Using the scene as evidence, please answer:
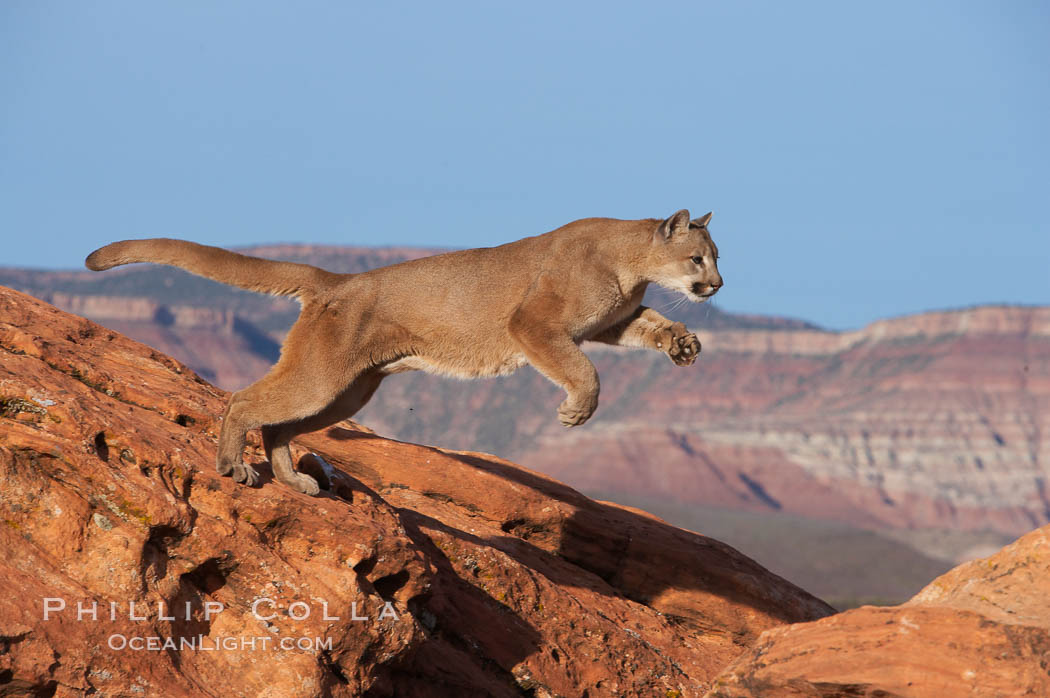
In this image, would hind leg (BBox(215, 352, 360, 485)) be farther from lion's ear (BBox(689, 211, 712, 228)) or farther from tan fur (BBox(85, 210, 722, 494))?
lion's ear (BBox(689, 211, 712, 228))

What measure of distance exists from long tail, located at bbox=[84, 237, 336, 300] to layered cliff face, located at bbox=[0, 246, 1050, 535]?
281ft

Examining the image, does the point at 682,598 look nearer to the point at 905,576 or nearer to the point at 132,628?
the point at 132,628

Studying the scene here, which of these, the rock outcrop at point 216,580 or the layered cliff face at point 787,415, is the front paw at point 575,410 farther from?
the layered cliff face at point 787,415

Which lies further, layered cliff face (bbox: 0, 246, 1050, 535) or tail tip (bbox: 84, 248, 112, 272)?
layered cliff face (bbox: 0, 246, 1050, 535)

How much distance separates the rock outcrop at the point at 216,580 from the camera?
695cm

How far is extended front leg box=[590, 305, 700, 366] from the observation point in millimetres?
9281

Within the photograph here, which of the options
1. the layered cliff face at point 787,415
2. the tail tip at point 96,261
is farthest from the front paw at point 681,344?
the layered cliff face at point 787,415

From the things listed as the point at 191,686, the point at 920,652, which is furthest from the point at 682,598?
the point at 191,686

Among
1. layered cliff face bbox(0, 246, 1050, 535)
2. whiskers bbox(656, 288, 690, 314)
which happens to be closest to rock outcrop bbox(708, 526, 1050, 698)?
whiskers bbox(656, 288, 690, 314)

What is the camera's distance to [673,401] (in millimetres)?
129125

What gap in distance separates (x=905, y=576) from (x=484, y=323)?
7975 centimetres

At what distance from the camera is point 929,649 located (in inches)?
266

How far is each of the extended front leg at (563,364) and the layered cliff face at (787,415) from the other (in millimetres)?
85113

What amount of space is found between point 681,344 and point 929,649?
321 centimetres
